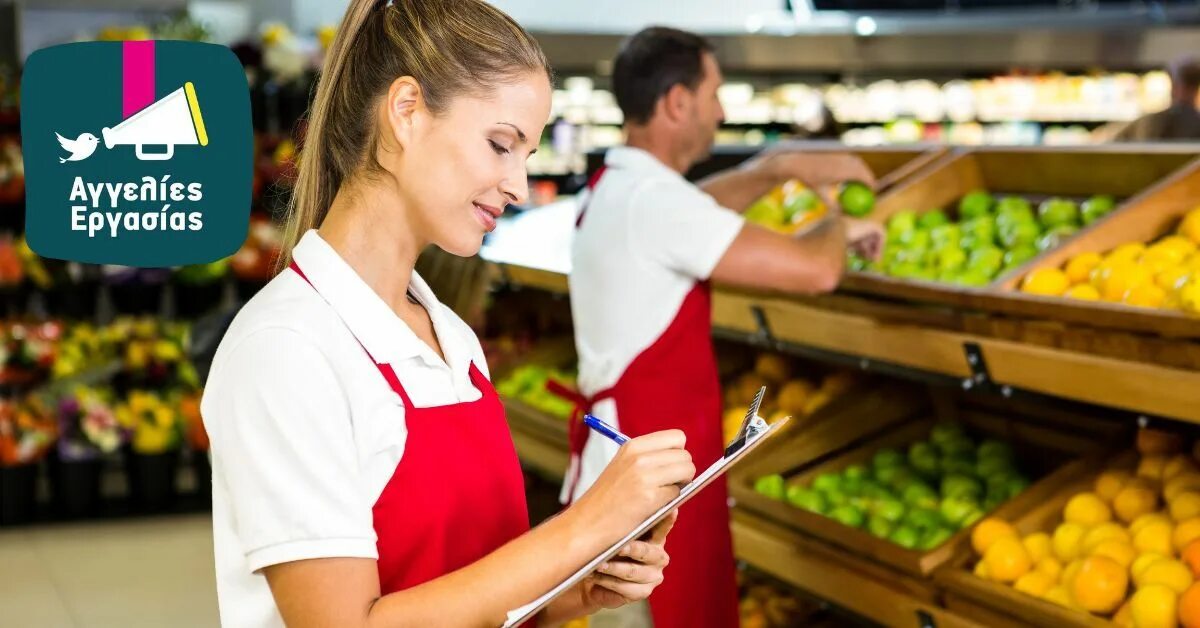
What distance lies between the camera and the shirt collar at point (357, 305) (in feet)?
4.30

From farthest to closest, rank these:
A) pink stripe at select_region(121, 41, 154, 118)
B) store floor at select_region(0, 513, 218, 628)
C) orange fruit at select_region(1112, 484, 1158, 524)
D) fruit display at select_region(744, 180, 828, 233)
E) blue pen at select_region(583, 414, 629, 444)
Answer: store floor at select_region(0, 513, 218, 628) < pink stripe at select_region(121, 41, 154, 118) < fruit display at select_region(744, 180, 828, 233) < orange fruit at select_region(1112, 484, 1158, 524) < blue pen at select_region(583, 414, 629, 444)

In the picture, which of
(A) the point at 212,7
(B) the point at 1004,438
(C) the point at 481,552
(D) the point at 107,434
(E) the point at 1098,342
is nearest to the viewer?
(C) the point at 481,552

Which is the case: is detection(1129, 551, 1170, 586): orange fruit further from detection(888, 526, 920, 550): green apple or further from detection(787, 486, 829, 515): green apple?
detection(787, 486, 829, 515): green apple

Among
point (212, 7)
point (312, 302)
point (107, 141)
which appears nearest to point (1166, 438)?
point (312, 302)

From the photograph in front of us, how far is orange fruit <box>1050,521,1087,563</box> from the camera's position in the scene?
2.63 meters

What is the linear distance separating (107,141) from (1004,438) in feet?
8.91

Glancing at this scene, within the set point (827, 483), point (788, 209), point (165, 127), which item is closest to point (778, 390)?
point (788, 209)

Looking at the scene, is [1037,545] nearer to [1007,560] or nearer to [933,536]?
[1007,560]

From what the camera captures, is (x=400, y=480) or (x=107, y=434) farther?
(x=107, y=434)

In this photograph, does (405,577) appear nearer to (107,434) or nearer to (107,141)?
(107,141)

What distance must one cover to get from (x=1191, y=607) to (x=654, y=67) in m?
1.55

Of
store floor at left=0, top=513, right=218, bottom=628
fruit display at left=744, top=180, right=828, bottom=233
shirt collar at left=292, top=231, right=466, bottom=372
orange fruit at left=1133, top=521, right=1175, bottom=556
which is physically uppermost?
shirt collar at left=292, top=231, right=466, bottom=372

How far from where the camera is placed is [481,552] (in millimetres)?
1399

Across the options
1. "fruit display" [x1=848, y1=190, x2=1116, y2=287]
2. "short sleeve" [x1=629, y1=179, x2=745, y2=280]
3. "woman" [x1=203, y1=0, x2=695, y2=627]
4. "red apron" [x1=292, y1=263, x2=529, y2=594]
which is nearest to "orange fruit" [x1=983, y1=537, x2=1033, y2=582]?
"fruit display" [x1=848, y1=190, x2=1116, y2=287]
